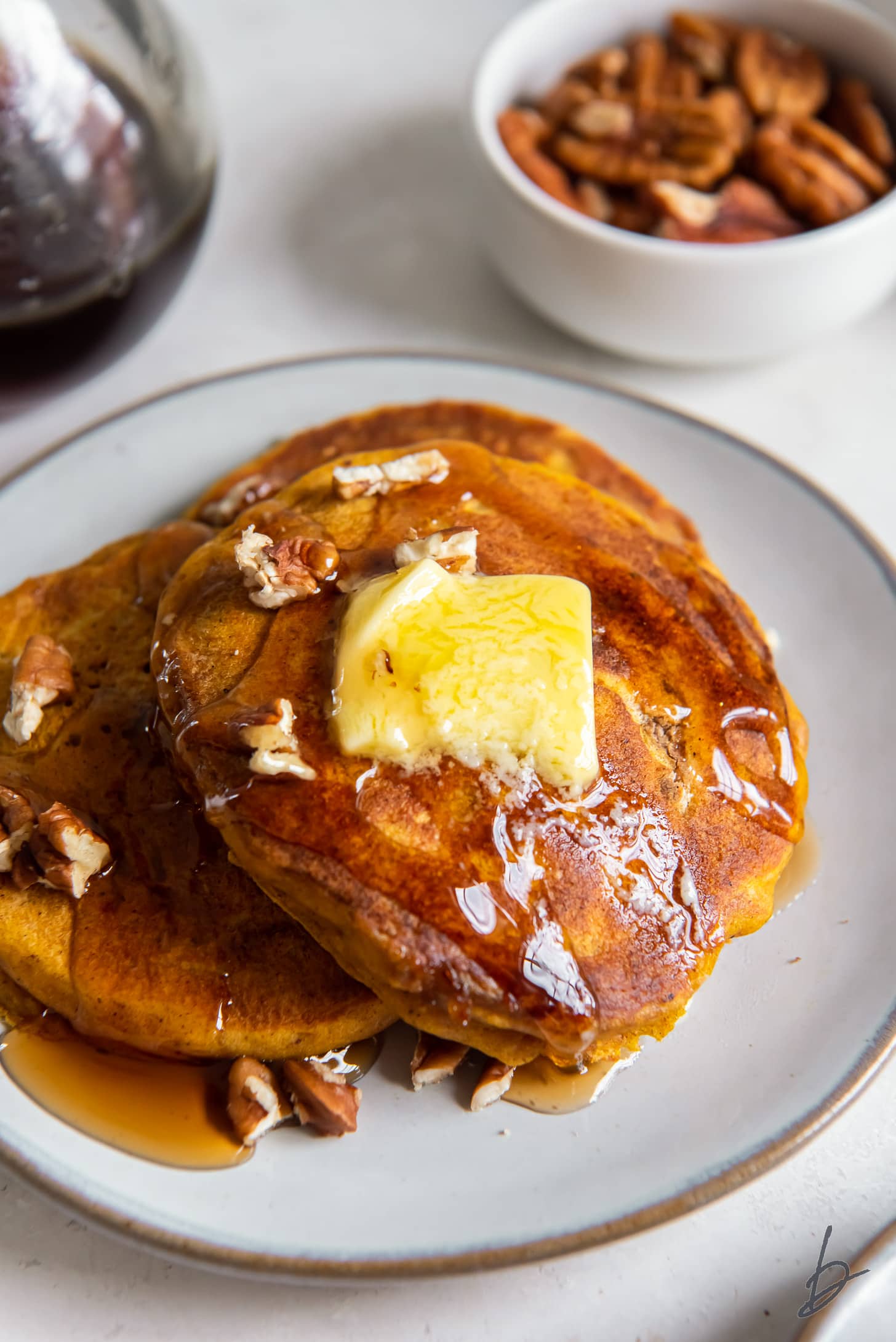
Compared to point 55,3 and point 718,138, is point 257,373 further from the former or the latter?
point 718,138

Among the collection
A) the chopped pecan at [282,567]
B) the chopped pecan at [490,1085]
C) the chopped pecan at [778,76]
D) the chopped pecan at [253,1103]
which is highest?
the chopped pecan at [282,567]

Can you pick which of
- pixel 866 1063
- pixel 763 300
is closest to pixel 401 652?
pixel 866 1063

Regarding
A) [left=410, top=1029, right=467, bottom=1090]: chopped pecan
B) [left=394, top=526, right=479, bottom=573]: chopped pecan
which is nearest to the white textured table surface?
[left=410, top=1029, right=467, bottom=1090]: chopped pecan

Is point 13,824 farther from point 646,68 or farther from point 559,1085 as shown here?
point 646,68

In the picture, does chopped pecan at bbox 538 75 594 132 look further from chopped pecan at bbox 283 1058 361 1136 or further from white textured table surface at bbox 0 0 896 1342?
chopped pecan at bbox 283 1058 361 1136

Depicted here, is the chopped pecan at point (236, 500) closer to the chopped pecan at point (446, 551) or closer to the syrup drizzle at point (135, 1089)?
the chopped pecan at point (446, 551)

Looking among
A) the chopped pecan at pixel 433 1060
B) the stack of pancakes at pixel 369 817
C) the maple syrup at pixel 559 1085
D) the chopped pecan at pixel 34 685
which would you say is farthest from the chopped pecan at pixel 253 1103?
the chopped pecan at pixel 34 685
